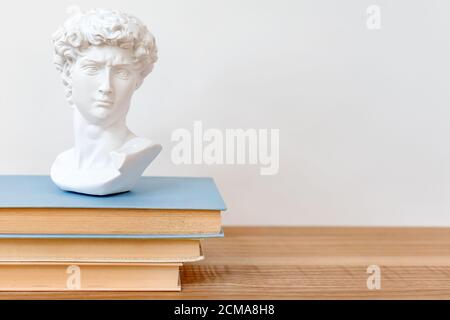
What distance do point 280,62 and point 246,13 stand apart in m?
0.14

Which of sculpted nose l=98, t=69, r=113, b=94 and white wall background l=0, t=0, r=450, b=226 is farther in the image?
white wall background l=0, t=0, r=450, b=226

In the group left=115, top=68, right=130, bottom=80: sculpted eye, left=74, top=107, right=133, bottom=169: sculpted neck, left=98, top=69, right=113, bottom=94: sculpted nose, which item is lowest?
left=74, top=107, right=133, bottom=169: sculpted neck

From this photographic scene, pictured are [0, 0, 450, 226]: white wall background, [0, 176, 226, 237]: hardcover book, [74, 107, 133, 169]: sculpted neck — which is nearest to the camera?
[0, 176, 226, 237]: hardcover book

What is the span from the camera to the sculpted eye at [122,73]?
0.87 metres

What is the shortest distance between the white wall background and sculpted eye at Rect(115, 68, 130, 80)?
0.38 metres

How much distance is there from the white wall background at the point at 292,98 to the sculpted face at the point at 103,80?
1.22 ft

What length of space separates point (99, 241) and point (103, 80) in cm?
25

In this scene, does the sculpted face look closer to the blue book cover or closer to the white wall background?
the blue book cover

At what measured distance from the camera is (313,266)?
3.05 ft

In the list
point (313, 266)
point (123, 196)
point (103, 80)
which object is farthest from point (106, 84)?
point (313, 266)

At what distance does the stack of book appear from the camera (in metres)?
0.79

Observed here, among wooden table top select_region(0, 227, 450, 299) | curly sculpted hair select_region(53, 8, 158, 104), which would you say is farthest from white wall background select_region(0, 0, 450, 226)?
curly sculpted hair select_region(53, 8, 158, 104)

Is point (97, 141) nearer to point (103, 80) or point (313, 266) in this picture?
point (103, 80)

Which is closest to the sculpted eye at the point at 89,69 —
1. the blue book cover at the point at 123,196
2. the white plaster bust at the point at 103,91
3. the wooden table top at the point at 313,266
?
the white plaster bust at the point at 103,91
